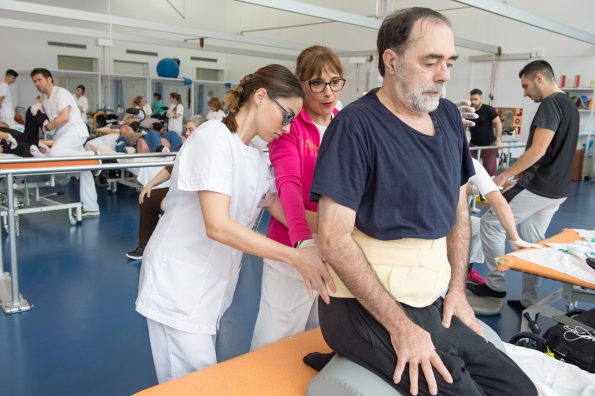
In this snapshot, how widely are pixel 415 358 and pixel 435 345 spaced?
3.7 inches

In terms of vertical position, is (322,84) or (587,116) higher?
(587,116)

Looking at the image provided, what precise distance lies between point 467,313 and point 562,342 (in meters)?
0.70

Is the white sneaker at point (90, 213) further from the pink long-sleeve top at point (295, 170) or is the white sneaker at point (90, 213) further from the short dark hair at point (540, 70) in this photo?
the short dark hair at point (540, 70)

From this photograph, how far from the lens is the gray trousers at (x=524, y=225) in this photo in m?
3.24

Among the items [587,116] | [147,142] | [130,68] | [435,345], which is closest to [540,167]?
[435,345]

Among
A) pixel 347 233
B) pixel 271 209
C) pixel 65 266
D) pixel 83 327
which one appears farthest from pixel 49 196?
pixel 347 233

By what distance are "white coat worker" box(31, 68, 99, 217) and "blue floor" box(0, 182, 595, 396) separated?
0.61m

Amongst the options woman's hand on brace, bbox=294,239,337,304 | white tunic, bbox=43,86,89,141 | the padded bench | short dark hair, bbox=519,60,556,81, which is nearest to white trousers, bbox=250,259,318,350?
the padded bench

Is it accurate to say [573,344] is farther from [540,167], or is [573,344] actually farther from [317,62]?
[540,167]

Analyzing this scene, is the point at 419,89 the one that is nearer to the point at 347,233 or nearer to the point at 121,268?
the point at 347,233

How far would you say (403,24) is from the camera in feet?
4.00

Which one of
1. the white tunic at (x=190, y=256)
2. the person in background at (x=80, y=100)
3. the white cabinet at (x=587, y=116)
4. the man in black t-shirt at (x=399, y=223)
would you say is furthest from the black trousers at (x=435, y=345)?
the person in background at (x=80, y=100)

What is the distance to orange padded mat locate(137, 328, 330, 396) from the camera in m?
1.33

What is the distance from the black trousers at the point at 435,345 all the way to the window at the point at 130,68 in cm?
1505
